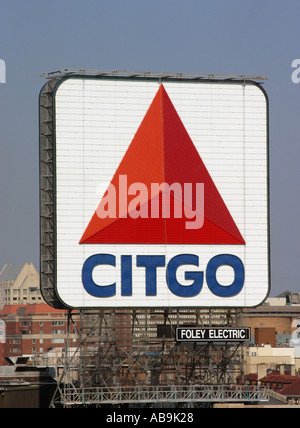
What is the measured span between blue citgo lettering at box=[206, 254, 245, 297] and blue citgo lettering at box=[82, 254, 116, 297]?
683 centimetres

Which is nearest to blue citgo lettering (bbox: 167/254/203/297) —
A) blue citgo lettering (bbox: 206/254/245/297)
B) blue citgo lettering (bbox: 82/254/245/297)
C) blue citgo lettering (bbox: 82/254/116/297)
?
blue citgo lettering (bbox: 82/254/245/297)

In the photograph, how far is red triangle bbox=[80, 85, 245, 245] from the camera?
81188mm

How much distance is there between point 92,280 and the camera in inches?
3167

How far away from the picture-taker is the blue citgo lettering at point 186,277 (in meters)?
81.6

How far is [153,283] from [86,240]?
216 inches

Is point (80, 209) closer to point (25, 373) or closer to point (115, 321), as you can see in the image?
point (115, 321)

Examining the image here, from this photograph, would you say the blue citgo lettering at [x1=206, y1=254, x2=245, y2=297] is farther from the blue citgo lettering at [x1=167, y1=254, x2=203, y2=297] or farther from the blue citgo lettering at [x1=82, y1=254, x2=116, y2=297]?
the blue citgo lettering at [x1=82, y1=254, x2=116, y2=297]

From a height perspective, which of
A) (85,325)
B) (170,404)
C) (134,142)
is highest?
(134,142)

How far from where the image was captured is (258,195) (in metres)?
83.5

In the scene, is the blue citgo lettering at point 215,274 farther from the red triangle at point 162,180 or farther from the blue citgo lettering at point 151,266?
the blue citgo lettering at point 151,266

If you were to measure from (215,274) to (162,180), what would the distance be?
24.6 ft

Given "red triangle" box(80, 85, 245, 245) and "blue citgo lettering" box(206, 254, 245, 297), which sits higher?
"red triangle" box(80, 85, 245, 245)
